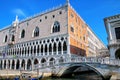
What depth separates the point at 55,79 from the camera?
16.5 meters

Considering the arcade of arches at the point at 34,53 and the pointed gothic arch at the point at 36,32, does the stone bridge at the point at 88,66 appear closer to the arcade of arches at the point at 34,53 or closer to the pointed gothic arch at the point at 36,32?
the arcade of arches at the point at 34,53

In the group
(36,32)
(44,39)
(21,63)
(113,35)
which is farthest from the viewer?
(21,63)

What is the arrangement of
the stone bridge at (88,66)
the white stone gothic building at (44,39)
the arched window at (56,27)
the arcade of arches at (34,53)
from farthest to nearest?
1. the arched window at (56,27)
2. the white stone gothic building at (44,39)
3. the arcade of arches at (34,53)
4. the stone bridge at (88,66)

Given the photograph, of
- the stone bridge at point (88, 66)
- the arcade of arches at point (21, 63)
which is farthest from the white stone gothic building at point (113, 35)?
the arcade of arches at point (21, 63)

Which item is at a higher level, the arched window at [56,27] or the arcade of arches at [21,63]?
the arched window at [56,27]

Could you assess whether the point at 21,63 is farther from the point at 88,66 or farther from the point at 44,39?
the point at 88,66

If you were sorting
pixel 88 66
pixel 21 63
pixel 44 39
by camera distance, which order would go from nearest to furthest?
1. pixel 88 66
2. pixel 44 39
3. pixel 21 63

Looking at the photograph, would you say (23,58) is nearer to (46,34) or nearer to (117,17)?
(46,34)

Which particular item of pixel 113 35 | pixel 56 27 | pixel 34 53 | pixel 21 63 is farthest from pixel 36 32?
pixel 113 35

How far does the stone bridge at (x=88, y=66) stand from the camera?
1325 cm

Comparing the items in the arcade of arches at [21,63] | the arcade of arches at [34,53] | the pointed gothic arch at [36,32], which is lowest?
the arcade of arches at [21,63]

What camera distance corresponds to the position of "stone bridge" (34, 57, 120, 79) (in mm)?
13250

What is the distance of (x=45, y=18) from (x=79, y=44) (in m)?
8.09

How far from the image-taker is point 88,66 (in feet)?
49.5
